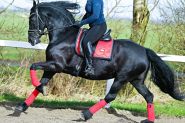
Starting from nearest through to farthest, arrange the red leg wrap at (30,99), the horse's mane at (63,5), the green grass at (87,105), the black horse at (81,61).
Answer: the black horse at (81,61) → the red leg wrap at (30,99) → the horse's mane at (63,5) → the green grass at (87,105)

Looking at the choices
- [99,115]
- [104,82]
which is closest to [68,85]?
[104,82]

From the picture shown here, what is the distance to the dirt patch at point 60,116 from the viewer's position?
328 inches

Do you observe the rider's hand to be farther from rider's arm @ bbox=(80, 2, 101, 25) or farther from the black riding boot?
the black riding boot

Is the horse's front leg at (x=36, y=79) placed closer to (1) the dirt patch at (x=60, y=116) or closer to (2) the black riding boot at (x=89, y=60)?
(1) the dirt patch at (x=60, y=116)

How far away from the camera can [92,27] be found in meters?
8.90

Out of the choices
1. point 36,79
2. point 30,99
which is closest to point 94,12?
point 36,79

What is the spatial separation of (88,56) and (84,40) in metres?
0.33

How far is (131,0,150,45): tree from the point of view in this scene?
41.7ft

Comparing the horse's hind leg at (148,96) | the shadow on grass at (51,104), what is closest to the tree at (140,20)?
the shadow on grass at (51,104)

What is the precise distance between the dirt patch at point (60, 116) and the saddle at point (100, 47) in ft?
4.17

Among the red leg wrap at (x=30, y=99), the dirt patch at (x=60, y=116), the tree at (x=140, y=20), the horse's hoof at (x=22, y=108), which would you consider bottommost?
the dirt patch at (x=60, y=116)

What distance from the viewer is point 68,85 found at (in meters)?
11.7

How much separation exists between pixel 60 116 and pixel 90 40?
64.4 inches

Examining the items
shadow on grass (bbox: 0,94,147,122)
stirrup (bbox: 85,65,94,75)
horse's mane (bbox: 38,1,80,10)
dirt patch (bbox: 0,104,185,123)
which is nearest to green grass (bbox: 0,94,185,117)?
shadow on grass (bbox: 0,94,147,122)
